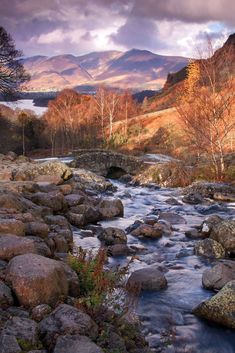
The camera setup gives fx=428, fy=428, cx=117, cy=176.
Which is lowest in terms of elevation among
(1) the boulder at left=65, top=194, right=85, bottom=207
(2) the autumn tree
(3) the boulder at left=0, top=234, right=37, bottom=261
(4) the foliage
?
(1) the boulder at left=65, top=194, right=85, bottom=207

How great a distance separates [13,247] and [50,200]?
26.6ft

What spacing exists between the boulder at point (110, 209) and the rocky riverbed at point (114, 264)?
0.04m

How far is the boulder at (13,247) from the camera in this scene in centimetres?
783

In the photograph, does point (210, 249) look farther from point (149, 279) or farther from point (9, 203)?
point (9, 203)

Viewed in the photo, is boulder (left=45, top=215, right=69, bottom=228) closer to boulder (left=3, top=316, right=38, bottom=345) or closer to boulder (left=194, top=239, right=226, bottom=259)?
boulder (left=194, top=239, right=226, bottom=259)

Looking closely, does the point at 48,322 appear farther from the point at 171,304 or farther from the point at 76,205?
the point at 76,205

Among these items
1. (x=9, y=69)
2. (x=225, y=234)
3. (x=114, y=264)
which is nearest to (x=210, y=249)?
(x=225, y=234)

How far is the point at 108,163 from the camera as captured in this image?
35.9 metres

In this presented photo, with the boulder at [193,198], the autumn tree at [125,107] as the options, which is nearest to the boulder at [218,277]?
the boulder at [193,198]

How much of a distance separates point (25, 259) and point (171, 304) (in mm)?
3719

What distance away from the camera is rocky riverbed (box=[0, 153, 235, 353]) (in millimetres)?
5770

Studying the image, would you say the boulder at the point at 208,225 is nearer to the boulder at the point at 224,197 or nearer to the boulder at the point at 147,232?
the boulder at the point at 147,232

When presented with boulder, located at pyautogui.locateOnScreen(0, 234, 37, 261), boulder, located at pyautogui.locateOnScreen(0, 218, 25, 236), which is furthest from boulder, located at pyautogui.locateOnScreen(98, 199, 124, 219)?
boulder, located at pyautogui.locateOnScreen(0, 234, 37, 261)

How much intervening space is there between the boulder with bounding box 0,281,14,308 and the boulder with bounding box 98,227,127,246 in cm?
735
